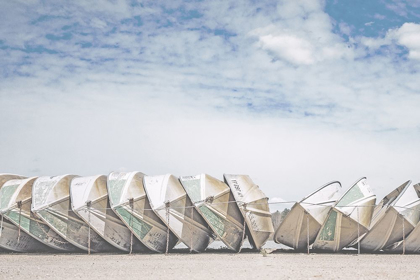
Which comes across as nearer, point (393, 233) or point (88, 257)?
point (88, 257)

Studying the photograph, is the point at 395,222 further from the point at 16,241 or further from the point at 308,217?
the point at 16,241

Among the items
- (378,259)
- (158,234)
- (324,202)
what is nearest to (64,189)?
(158,234)

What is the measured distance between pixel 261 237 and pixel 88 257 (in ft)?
23.3

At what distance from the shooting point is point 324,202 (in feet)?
64.7

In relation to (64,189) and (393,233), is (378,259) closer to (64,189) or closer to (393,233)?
(393,233)

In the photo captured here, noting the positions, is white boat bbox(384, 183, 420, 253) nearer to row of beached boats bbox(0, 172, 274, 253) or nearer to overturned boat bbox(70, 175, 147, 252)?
row of beached boats bbox(0, 172, 274, 253)

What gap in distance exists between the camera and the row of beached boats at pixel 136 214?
19.6m

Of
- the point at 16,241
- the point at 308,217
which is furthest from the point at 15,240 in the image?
the point at 308,217

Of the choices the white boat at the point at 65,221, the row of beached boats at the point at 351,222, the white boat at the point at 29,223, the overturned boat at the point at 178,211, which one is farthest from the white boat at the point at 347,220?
the white boat at the point at 29,223

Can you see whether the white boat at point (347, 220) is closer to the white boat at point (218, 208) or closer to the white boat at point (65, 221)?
the white boat at point (218, 208)

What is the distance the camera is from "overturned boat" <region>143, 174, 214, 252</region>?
19413 mm

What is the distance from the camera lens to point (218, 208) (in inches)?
773

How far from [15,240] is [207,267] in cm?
1079

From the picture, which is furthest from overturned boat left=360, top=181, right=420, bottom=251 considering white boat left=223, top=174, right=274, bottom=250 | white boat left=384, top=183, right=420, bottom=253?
white boat left=223, top=174, right=274, bottom=250
